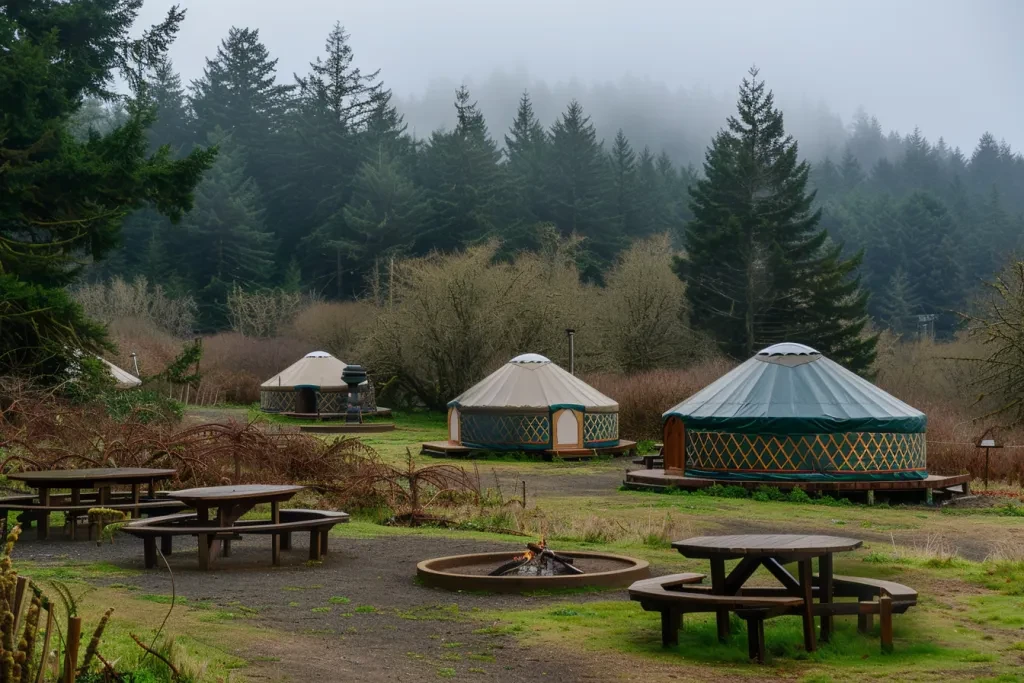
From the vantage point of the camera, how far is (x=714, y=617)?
7730mm

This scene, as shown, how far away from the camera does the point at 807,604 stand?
662cm

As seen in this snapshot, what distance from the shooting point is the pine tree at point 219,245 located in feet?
174

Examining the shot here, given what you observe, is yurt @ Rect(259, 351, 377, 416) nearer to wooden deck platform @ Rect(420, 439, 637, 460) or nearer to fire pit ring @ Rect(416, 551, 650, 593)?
wooden deck platform @ Rect(420, 439, 637, 460)

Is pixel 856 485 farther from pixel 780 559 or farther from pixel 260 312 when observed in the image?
pixel 260 312

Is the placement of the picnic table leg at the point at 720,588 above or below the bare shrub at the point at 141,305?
below

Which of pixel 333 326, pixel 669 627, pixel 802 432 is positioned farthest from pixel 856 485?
pixel 333 326

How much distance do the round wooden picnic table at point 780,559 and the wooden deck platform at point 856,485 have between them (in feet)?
37.3

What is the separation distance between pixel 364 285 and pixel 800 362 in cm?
3633

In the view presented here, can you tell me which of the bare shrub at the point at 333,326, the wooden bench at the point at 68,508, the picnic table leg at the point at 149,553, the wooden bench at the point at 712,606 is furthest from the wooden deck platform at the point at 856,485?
the bare shrub at the point at 333,326

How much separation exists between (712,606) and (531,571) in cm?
251

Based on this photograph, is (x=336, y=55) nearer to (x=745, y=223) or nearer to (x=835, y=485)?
(x=745, y=223)

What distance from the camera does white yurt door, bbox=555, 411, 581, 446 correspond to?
24953 mm

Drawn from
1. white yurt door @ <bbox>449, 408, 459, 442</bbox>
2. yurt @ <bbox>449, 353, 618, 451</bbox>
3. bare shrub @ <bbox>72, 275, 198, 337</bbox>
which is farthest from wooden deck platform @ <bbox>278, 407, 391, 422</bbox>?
bare shrub @ <bbox>72, 275, 198, 337</bbox>

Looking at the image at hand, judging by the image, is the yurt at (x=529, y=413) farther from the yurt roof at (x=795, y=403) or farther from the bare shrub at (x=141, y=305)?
the bare shrub at (x=141, y=305)
